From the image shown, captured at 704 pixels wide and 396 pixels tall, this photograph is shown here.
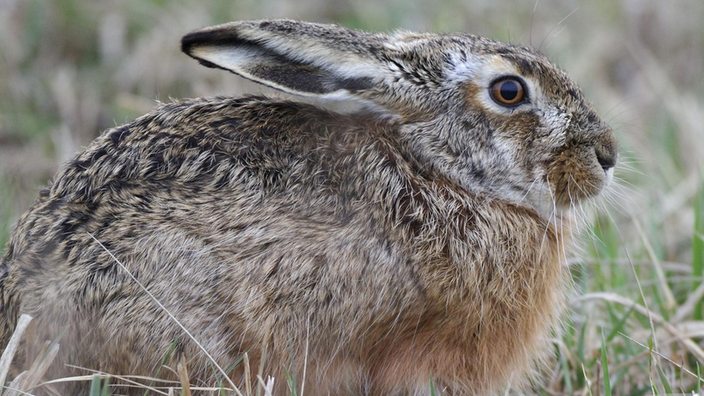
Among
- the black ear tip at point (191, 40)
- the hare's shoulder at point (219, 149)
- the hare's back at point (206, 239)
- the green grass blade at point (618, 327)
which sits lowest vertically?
the green grass blade at point (618, 327)

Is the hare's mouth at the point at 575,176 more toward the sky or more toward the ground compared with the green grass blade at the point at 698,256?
more toward the sky

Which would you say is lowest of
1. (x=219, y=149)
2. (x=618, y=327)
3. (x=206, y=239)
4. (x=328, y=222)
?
(x=618, y=327)

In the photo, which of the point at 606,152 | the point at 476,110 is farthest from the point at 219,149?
the point at 606,152

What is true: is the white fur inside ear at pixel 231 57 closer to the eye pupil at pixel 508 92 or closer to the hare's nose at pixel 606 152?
the eye pupil at pixel 508 92

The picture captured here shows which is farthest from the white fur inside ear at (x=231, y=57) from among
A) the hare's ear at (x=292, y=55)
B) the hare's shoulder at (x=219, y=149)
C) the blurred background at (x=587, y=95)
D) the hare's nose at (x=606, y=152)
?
the hare's nose at (x=606, y=152)

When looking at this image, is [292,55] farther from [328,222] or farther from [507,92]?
[507,92]

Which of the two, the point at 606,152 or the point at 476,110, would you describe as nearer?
the point at 476,110
